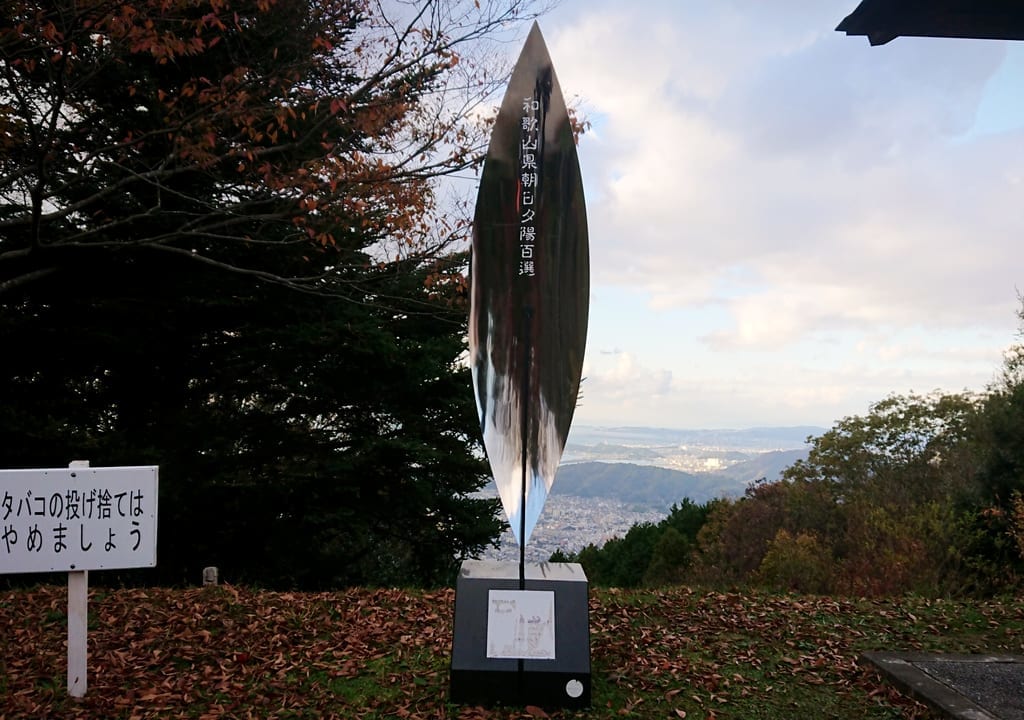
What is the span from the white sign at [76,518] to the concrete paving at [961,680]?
422 cm

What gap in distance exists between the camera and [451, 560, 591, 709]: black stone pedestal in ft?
14.0

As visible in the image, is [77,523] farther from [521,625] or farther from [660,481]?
[660,481]

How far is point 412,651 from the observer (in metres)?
5.18

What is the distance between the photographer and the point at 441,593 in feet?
22.0

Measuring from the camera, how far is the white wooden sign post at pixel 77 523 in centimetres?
413

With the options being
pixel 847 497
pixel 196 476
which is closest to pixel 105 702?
pixel 196 476

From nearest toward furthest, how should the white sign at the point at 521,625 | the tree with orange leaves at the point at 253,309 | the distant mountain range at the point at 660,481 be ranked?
the white sign at the point at 521,625, the tree with orange leaves at the point at 253,309, the distant mountain range at the point at 660,481

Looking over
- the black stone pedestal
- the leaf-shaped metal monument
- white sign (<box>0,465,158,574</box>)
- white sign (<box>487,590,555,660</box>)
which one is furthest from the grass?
the leaf-shaped metal monument

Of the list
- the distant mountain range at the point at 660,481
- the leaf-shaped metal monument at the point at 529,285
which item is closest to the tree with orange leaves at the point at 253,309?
the leaf-shaped metal monument at the point at 529,285

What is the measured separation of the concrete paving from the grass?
0.11m

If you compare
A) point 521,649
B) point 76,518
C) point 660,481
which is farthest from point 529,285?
point 660,481

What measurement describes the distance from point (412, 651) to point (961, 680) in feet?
10.6

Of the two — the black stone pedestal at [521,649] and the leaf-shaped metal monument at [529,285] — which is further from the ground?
the leaf-shaped metal monument at [529,285]

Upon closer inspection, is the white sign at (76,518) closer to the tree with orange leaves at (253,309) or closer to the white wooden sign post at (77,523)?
the white wooden sign post at (77,523)
